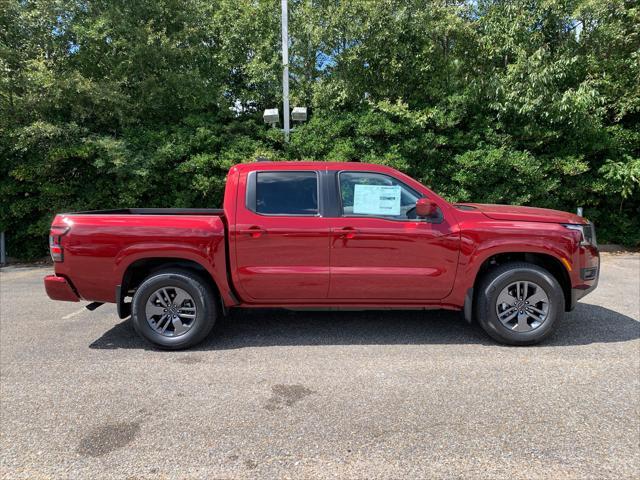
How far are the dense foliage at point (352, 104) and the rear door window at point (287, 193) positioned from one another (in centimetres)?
519

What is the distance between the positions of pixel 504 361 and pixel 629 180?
816 centimetres

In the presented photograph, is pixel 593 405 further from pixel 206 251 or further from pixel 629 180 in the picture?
pixel 629 180

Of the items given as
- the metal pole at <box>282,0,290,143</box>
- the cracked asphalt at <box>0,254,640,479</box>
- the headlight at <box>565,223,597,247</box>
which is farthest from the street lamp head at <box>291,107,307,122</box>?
the headlight at <box>565,223,597,247</box>

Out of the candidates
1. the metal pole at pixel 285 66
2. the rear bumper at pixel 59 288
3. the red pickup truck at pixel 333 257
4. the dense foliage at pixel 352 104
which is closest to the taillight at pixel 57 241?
the red pickup truck at pixel 333 257

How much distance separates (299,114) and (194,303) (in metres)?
6.67

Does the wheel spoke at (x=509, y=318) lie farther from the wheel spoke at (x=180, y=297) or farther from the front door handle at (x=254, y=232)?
the wheel spoke at (x=180, y=297)

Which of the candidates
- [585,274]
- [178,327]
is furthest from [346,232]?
[585,274]

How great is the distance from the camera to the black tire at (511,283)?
4.15m

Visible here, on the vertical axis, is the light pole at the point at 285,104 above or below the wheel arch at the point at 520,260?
above

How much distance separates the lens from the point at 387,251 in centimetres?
418

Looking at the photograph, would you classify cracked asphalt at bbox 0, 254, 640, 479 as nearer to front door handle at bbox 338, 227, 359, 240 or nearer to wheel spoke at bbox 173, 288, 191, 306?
wheel spoke at bbox 173, 288, 191, 306

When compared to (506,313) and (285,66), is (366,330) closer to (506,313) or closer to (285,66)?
(506,313)

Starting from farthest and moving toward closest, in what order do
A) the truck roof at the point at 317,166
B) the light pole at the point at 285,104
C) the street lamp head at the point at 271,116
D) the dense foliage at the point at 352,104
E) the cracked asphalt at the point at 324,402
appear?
the light pole at the point at 285,104 → the street lamp head at the point at 271,116 → the dense foliage at the point at 352,104 → the truck roof at the point at 317,166 → the cracked asphalt at the point at 324,402

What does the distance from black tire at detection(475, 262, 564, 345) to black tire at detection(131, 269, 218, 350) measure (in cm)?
267
